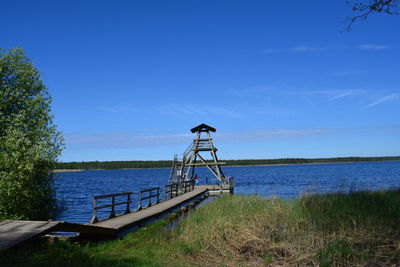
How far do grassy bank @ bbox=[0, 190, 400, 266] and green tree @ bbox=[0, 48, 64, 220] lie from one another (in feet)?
24.5

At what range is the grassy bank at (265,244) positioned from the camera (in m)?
9.30

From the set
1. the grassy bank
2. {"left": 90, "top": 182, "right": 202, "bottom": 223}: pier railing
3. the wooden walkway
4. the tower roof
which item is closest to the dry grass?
the grassy bank

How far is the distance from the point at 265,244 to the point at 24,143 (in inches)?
562

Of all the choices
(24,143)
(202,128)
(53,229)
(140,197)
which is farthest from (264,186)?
(53,229)

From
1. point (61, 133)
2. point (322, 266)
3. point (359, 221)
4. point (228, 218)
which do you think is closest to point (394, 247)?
point (359, 221)

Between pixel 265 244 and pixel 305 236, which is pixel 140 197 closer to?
pixel 265 244

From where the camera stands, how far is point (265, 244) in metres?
10.4

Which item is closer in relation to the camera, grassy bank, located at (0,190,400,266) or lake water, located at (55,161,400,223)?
grassy bank, located at (0,190,400,266)

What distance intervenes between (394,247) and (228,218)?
5118 mm

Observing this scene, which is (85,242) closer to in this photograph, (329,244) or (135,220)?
(135,220)

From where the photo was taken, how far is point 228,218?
12.7 meters

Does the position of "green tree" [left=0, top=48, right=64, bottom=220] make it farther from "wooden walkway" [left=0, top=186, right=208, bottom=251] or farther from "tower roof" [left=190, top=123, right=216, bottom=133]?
"tower roof" [left=190, top=123, right=216, bottom=133]

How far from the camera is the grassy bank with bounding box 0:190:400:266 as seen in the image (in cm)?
930

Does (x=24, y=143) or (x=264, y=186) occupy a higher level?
(x=24, y=143)
